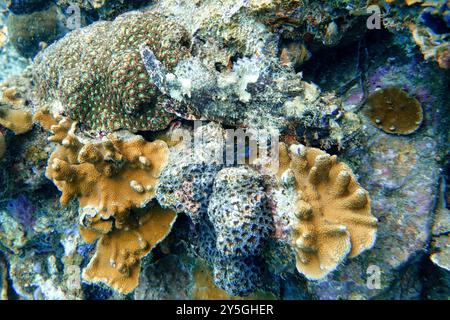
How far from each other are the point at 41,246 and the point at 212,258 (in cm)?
334

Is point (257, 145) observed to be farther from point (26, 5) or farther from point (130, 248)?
point (26, 5)

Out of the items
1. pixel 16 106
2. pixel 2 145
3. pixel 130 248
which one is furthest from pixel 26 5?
pixel 130 248

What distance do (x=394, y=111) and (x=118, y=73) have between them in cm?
308

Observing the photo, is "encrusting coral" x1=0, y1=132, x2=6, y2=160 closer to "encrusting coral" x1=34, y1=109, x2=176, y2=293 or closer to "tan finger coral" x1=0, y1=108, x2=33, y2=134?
"tan finger coral" x1=0, y1=108, x2=33, y2=134

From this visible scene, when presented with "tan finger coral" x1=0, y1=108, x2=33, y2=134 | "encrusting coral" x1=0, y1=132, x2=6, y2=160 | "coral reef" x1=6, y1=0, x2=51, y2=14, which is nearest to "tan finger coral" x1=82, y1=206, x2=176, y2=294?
"encrusting coral" x1=0, y1=132, x2=6, y2=160

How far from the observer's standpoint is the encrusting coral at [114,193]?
322 cm

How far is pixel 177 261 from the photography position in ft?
13.9

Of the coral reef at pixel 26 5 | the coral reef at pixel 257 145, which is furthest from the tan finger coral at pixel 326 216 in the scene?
the coral reef at pixel 26 5

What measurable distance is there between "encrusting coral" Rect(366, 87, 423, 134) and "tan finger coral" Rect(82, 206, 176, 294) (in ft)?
8.28

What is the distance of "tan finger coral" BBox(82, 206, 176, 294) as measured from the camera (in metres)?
3.42

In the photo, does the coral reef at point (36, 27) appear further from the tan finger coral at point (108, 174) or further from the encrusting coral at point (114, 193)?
the tan finger coral at point (108, 174)

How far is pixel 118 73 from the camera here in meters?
3.37
